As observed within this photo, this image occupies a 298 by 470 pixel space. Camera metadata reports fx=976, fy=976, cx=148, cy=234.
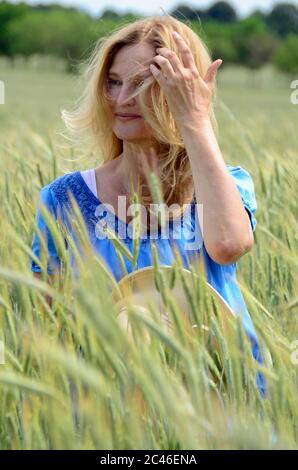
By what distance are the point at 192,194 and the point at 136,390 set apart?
72cm

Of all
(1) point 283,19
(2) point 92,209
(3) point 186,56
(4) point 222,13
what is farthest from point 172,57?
(4) point 222,13

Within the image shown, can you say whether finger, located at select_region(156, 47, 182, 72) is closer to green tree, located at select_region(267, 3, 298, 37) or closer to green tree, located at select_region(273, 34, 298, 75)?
green tree, located at select_region(273, 34, 298, 75)

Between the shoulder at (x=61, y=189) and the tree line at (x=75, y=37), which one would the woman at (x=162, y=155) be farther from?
the tree line at (x=75, y=37)

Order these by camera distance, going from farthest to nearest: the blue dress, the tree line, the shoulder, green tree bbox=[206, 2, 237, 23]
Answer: green tree bbox=[206, 2, 237, 23], the tree line, the shoulder, the blue dress

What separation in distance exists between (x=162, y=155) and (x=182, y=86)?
0.24 meters

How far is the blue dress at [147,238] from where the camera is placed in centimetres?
149

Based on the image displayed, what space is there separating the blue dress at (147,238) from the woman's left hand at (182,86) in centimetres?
19

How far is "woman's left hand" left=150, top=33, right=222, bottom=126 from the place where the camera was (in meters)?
1.38

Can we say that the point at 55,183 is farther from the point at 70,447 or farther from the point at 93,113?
the point at 70,447

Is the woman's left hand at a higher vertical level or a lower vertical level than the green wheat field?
higher

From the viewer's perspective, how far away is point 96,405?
880 millimetres

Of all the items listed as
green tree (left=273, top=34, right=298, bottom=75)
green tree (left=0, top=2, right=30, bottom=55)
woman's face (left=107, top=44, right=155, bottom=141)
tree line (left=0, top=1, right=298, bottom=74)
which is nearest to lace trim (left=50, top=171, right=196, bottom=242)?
woman's face (left=107, top=44, right=155, bottom=141)

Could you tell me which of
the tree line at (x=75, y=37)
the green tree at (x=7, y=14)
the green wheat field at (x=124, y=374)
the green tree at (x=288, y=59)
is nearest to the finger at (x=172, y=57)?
the green wheat field at (x=124, y=374)

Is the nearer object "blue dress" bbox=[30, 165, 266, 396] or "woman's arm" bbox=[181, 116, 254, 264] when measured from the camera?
"woman's arm" bbox=[181, 116, 254, 264]
